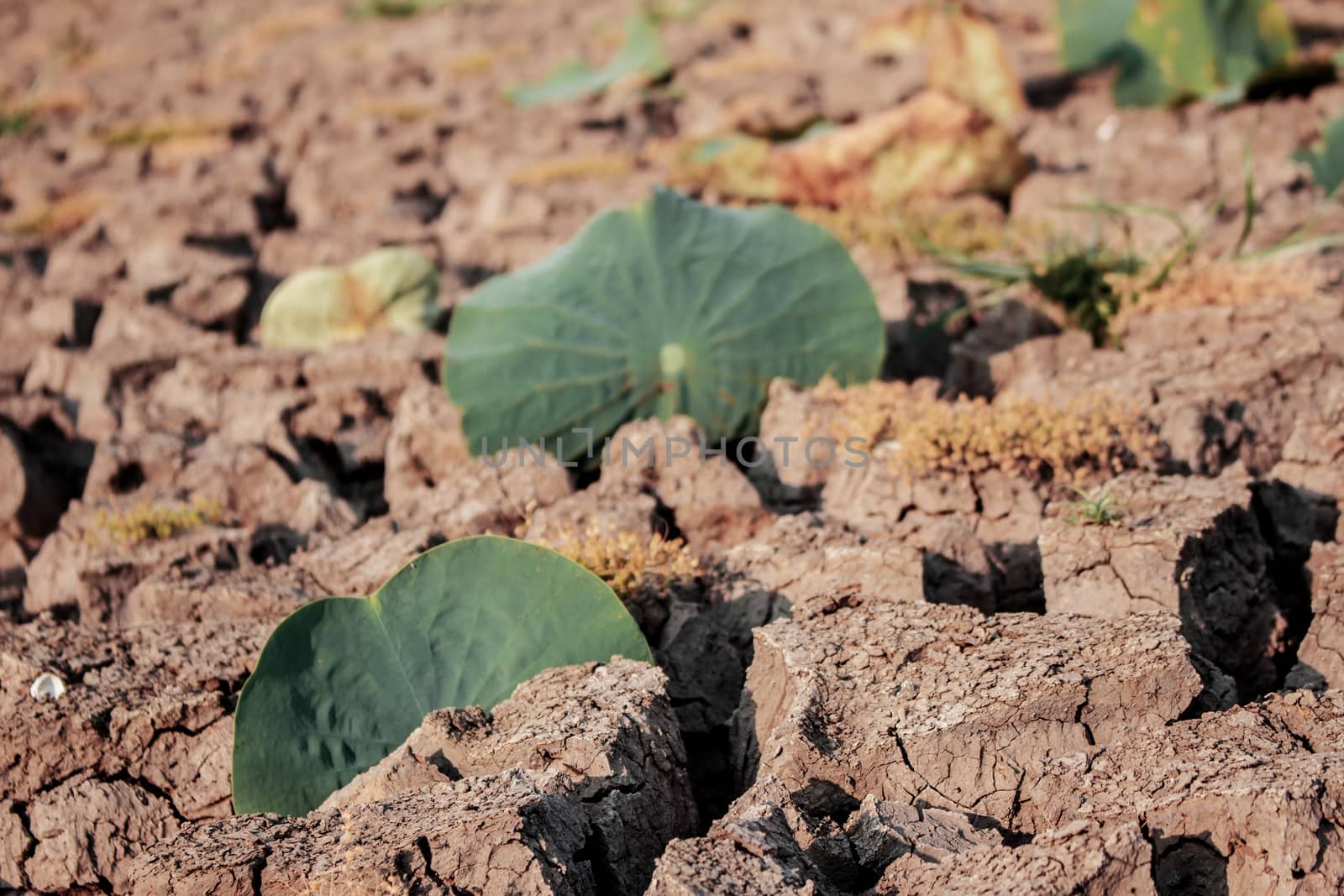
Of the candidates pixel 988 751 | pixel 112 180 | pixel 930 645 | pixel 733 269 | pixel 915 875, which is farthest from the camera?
pixel 112 180

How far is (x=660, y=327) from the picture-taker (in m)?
3.91

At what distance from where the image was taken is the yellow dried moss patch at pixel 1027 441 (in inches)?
127

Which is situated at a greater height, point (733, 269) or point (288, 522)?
point (733, 269)

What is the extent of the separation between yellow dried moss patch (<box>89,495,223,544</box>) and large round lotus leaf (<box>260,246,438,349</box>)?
4.45 ft

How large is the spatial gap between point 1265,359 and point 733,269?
143cm

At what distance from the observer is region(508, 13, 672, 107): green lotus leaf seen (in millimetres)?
7230

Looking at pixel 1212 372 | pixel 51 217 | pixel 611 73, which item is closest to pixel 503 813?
pixel 1212 372

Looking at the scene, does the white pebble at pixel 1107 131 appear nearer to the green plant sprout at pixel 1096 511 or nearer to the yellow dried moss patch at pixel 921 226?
the yellow dried moss patch at pixel 921 226

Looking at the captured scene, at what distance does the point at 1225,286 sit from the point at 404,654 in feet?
8.65

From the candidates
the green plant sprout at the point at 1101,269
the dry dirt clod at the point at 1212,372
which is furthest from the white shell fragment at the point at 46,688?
the green plant sprout at the point at 1101,269

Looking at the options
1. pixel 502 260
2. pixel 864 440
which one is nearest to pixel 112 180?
pixel 502 260

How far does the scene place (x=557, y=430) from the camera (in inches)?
150

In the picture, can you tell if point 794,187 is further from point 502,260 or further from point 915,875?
point 915,875

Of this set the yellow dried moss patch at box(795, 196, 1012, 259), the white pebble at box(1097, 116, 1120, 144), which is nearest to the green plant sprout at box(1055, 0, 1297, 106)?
the white pebble at box(1097, 116, 1120, 144)
